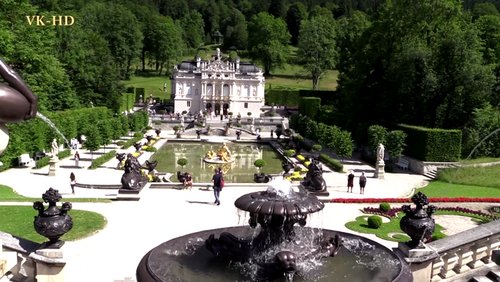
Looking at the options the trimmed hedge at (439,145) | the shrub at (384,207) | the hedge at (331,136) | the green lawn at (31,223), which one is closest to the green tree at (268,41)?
the hedge at (331,136)

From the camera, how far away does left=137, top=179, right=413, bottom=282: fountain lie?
10.2 m

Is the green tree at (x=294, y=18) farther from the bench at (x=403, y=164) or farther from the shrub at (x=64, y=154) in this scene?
the shrub at (x=64, y=154)

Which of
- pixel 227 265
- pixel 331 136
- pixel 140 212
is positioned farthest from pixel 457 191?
pixel 227 265

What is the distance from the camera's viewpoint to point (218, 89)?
278 feet

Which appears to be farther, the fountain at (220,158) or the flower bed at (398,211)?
the fountain at (220,158)

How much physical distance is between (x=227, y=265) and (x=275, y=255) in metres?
1.49

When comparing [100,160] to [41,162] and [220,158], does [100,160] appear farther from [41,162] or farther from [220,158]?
[220,158]

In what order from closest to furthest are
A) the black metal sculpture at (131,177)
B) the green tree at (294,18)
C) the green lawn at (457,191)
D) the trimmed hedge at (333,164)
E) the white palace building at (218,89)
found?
the black metal sculpture at (131,177) → the green lawn at (457,191) → the trimmed hedge at (333,164) → the white palace building at (218,89) → the green tree at (294,18)

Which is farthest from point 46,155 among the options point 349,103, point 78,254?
point 349,103

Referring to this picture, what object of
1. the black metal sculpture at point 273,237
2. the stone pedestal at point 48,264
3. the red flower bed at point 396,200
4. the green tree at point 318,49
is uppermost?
the green tree at point 318,49

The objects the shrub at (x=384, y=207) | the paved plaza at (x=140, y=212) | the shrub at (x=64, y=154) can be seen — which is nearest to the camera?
the paved plaza at (x=140, y=212)

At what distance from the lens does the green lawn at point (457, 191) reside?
27.6 m

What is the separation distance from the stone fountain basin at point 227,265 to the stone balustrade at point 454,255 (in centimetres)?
55

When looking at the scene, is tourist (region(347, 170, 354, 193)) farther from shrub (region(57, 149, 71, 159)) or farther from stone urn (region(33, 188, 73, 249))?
shrub (region(57, 149, 71, 159))
